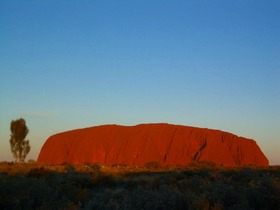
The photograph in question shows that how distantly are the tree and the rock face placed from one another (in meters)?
24.2

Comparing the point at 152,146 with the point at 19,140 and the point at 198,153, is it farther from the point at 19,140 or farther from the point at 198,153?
the point at 19,140

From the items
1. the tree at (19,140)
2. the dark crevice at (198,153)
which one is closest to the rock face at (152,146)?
the dark crevice at (198,153)

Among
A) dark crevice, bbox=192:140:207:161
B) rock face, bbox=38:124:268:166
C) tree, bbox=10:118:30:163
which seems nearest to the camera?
tree, bbox=10:118:30:163

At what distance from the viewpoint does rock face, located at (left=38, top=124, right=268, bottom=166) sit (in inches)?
3243

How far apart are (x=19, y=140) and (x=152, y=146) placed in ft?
107

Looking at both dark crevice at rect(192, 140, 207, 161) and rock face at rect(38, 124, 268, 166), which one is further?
rock face at rect(38, 124, 268, 166)

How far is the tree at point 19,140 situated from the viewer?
59188 millimetres

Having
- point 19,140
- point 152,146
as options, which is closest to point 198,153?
point 152,146

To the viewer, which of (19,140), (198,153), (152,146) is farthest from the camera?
(152,146)

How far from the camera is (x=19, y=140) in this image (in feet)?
195

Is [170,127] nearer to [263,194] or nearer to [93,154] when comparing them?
[93,154]

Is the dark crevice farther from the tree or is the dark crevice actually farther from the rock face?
the tree

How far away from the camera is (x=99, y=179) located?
70.9 ft

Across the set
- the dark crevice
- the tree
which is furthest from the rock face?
the tree
